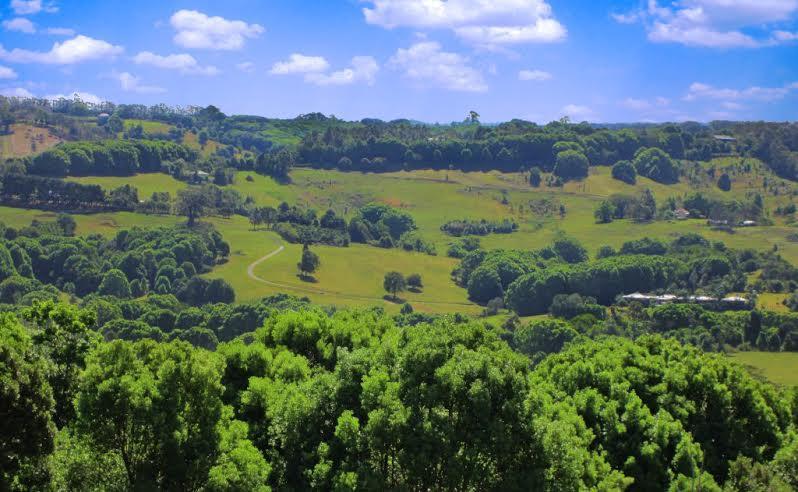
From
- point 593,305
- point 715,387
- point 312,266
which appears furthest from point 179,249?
point 715,387

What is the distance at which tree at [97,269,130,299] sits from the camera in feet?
557

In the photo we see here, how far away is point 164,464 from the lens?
3319cm

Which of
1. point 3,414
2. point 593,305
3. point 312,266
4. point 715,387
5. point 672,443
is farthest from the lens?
point 312,266

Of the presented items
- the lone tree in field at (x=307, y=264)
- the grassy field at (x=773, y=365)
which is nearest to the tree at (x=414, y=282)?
the lone tree in field at (x=307, y=264)

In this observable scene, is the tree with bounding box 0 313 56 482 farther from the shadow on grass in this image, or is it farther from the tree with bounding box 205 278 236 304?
the shadow on grass

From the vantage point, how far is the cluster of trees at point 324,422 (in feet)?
104

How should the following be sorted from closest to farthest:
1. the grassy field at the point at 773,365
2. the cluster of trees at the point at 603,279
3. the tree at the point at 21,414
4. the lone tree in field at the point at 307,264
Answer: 1. the tree at the point at 21,414
2. the grassy field at the point at 773,365
3. the cluster of trees at the point at 603,279
4. the lone tree in field at the point at 307,264

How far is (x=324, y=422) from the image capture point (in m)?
36.1

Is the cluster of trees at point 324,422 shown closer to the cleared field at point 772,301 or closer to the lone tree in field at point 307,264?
the cleared field at point 772,301

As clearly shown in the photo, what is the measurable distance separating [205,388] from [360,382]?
6653 mm

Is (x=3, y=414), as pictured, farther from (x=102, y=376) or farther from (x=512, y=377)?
(x=512, y=377)

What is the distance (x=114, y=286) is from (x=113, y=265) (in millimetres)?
11116

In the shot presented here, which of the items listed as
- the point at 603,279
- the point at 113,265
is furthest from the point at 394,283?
the point at 113,265

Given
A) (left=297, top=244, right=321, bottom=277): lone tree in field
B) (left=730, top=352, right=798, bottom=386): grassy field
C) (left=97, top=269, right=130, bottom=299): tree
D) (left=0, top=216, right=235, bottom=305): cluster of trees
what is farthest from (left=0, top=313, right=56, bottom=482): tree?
(left=297, top=244, right=321, bottom=277): lone tree in field
